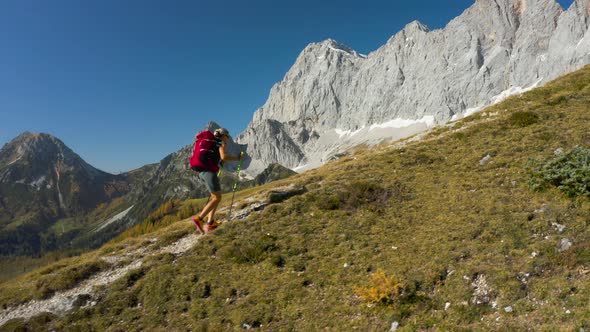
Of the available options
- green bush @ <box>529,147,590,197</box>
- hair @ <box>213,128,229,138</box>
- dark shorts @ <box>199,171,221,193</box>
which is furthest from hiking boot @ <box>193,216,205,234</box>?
green bush @ <box>529,147,590,197</box>

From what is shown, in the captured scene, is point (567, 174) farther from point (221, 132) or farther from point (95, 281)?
point (95, 281)

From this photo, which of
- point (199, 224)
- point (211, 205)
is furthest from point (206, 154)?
point (199, 224)

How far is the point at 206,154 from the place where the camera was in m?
16.9

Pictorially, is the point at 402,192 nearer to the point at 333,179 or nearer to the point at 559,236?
the point at 333,179

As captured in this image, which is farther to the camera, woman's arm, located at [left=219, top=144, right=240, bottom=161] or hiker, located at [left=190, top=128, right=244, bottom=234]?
hiker, located at [left=190, top=128, right=244, bottom=234]

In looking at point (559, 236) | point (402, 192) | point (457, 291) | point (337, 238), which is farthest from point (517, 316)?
point (402, 192)

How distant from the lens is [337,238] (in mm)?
15375

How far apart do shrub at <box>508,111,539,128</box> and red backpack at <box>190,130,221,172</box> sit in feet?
67.8

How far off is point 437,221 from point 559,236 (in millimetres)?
4237

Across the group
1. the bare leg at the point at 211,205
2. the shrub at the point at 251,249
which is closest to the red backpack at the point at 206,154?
the bare leg at the point at 211,205

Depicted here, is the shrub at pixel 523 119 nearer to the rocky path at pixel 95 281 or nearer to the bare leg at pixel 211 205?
the rocky path at pixel 95 281

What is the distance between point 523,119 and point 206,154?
2181cm

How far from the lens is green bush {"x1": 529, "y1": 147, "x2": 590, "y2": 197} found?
13374 mm

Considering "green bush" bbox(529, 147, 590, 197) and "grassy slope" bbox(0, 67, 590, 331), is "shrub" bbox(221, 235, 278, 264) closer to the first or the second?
"grassy slope" bbox(0, 67, 590, 331)
